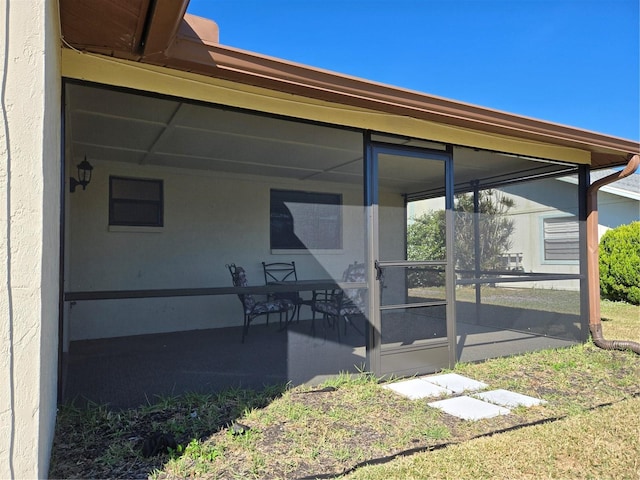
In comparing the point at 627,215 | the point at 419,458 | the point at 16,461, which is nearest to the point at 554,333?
the point at 419,458

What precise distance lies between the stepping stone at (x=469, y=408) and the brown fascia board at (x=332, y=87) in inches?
84.3

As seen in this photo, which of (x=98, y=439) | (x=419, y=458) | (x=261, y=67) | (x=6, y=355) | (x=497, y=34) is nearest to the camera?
(x=6, y=355)

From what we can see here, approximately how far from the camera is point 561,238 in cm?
549

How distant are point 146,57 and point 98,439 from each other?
2131 millimetres

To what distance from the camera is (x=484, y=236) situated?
19.6 feet

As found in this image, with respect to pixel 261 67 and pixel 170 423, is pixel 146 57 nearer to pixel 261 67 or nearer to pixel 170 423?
pixel 261 67

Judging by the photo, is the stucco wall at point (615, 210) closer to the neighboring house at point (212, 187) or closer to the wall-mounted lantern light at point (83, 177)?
the neighboring house at point (212, 187)

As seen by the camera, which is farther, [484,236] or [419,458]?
[484,236]

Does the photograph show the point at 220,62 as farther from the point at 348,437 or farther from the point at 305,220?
the point at 305,220

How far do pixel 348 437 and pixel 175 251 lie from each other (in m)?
4.07

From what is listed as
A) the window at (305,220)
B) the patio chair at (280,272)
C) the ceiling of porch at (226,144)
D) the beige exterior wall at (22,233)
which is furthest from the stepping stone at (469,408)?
the window at (305,220)

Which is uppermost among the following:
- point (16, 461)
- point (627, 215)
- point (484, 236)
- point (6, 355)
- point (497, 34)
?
point (497, 34)

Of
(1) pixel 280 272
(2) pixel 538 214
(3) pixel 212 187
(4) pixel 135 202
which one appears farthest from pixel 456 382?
(4) pixel 135 202

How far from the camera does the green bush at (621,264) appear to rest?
8395 mm
